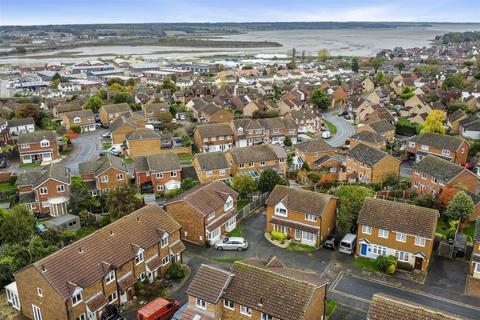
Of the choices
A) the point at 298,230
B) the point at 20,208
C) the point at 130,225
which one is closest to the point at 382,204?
the point at 298,230

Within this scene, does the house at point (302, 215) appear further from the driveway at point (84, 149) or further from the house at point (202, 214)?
the driveway at point (84, 149)

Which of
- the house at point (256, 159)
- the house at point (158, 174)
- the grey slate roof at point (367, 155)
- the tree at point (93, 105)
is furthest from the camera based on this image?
the tree at point (93, 105)

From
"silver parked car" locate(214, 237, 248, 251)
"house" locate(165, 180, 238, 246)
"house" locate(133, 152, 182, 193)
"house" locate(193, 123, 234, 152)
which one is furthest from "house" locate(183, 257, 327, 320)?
"house" locate(193, 123, 234, 152)

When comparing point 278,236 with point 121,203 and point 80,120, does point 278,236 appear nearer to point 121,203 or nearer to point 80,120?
point 121,203

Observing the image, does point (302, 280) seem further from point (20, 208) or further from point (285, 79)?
point (285, 79)

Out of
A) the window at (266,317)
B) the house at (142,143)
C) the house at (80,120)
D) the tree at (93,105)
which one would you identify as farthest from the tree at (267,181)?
the tree at (93,105)
